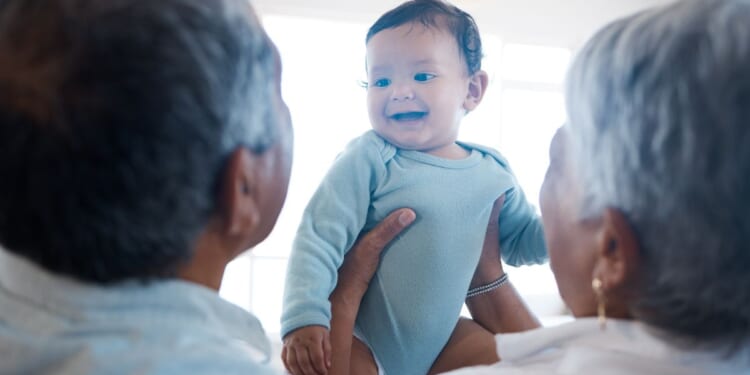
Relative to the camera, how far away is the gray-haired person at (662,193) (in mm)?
522

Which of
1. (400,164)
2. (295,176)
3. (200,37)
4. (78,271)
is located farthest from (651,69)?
(295,176)

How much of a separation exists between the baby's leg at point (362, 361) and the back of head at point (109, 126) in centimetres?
66

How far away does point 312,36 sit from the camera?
402 cm

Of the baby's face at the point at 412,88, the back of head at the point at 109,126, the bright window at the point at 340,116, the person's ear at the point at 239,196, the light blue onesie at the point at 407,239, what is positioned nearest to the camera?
the back of head at the point at 109,126

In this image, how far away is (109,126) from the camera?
17.8 inches

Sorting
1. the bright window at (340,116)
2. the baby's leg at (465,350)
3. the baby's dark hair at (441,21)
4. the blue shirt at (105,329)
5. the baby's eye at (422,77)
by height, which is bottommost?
the bright window at (340,116)

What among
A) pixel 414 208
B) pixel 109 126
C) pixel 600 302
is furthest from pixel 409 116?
pixel 109 126

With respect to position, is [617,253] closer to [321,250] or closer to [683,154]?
[683,154]

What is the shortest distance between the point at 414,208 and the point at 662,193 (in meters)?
0.60

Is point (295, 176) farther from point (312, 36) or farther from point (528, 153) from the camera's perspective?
point (528, 153)

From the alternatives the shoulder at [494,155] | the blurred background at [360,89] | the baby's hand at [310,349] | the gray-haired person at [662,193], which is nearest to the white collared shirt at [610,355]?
the gray-haired person at [662,193]

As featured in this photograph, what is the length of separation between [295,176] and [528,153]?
1877 mm

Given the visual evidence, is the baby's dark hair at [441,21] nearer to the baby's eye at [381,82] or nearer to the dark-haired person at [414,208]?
the dark-haired person at [414,208]

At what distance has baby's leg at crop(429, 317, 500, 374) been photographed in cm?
114
